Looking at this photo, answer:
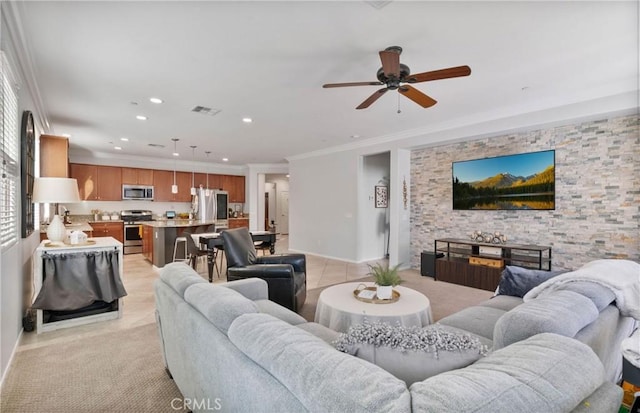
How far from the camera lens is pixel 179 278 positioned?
1885mm

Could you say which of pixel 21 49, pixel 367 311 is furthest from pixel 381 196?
pixel 21 49

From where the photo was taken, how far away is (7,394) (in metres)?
2.04

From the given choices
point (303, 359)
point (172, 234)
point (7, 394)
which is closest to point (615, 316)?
point (303, 359)

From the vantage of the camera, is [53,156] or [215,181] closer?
[53,156]

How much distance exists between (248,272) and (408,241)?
3.65 meters

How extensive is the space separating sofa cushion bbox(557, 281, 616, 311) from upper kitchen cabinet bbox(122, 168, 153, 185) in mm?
8782

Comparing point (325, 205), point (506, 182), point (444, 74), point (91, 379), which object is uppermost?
point (444, 74)

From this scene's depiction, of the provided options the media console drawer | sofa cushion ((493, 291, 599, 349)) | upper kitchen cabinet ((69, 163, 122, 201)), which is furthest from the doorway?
sofa cushion ((493, 291, 599, 349))

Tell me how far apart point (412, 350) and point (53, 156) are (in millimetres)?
5000

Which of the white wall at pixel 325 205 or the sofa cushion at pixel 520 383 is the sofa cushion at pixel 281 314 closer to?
the sofa cushion at pixel 520 383

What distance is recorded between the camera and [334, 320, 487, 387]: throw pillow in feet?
3.24

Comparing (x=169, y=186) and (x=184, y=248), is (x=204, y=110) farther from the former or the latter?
(x=169, y=186)

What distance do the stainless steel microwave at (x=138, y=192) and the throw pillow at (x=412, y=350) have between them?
838cm

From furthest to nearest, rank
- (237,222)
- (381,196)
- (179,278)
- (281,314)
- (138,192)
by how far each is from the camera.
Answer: (237,222) < (138,192) < (381,196) < (281,314) < (179,278)
